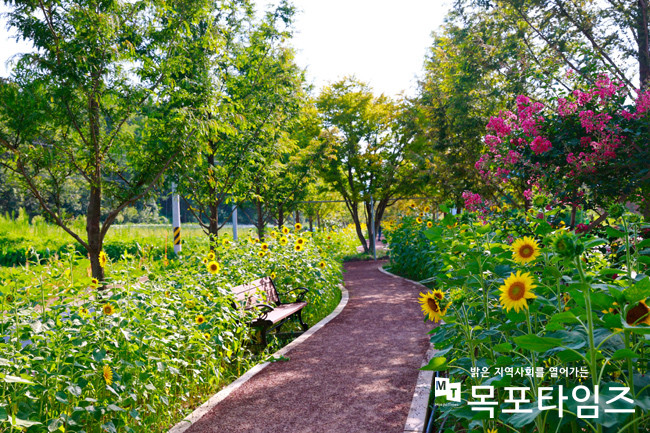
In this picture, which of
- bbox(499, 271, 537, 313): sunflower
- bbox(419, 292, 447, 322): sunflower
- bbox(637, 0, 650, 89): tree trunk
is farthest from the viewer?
bbox(637, 0, 650, 89): tree trunk

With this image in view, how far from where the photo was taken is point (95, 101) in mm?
5430

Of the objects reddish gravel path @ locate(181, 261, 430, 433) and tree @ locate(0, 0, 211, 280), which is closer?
reddish gravel path @ locate(181, 261, 430, 433)

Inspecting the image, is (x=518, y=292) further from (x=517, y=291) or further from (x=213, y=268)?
(x=213, y=268)

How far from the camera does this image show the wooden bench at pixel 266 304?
193 inches

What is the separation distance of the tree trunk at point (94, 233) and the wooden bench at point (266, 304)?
1.79 metres

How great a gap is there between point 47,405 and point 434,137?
29.1ft

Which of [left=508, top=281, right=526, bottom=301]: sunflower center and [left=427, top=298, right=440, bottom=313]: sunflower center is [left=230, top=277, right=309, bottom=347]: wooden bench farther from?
[left=508, top=281, right=526, bottom=301]: sunflower center

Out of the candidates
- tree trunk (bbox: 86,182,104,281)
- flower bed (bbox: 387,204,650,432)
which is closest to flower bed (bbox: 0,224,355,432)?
tree trunk (bbox: 86,182,104,281)

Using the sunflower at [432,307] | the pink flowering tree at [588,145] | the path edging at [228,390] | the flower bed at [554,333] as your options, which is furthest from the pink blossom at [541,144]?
the path edging at [228,390]

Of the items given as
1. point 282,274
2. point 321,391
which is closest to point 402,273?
point 282,274

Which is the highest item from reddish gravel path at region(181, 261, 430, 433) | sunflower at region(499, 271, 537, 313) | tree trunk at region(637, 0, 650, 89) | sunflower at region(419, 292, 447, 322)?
tree trunk at region(637, 0, 650, 89)

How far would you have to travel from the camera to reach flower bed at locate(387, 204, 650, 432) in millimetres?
1397

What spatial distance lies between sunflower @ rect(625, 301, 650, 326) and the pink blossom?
3.99 meters

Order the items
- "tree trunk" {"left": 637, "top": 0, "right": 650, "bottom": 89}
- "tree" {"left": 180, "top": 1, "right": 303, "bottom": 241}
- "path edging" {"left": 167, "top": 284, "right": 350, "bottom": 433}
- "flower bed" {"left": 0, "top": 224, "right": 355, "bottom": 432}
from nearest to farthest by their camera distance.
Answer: "flower bed" {"left": 0, "top": 224, "right": 355, "bottom": 432} < "path edging" {"left": 167, "top": 284, "right": 350, "bottom": 433} < "tree trunk" {"left": 637, "top": 0, "right": 650, "bottom": 89} < "tree" {"left": 180, "top": 1, "right": 303, "bottom": 241}
